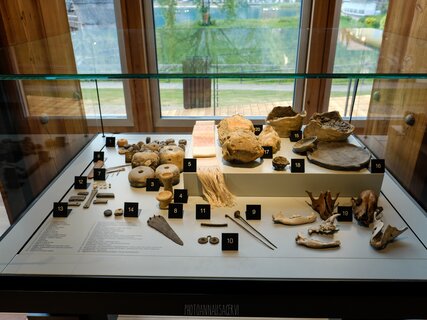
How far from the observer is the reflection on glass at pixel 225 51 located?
1.82 m

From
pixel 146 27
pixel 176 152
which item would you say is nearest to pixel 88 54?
pixel 146 27

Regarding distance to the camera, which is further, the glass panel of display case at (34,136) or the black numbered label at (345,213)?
the glass panel of display case at (34,136)

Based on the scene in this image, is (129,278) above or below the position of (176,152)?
below

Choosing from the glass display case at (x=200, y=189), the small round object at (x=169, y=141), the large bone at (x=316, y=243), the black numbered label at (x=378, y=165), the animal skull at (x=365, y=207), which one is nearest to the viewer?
the glass display case at (x=200, y=189)

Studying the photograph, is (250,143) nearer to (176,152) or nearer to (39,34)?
(176,152)

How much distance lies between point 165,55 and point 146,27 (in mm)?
682

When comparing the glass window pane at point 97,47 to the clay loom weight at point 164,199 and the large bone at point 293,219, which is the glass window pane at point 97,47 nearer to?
the clay loom weight at point 164,199

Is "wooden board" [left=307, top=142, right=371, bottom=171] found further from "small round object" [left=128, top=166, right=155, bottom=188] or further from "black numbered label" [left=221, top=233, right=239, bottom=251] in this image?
"small round object" [left=128, top=166, right=155, bottom=188]

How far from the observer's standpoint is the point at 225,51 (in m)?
2.20

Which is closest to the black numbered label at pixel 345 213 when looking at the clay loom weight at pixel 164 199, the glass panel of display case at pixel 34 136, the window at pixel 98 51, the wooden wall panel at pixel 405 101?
the wooden wall panel at pixel 405 101

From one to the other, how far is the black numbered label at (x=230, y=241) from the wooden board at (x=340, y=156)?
58 centimetres

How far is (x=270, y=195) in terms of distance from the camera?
167 cm

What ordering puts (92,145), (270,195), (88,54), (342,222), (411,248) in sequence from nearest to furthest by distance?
(411,248)
(342,222)
(270,195)
(92,145)
(88,54)

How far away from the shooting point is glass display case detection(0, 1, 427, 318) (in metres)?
1.24
